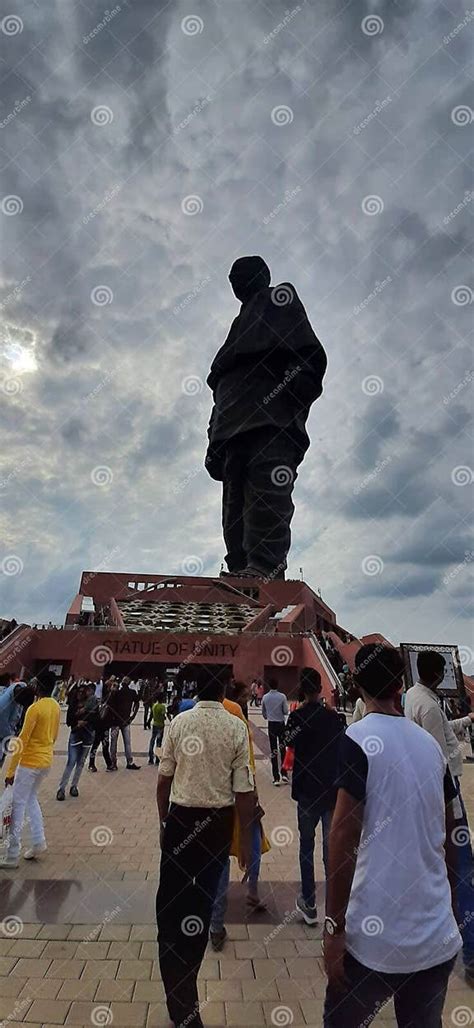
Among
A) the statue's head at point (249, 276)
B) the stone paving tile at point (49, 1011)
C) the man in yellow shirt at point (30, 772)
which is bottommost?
the stone paving tile at point (49, 1011)

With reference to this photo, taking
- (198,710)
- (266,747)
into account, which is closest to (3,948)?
(198,710)

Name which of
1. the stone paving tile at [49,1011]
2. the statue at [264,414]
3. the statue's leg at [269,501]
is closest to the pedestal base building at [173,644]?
the stone paving tile at [49,1011]

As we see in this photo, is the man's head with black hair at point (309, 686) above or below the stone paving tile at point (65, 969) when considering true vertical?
above

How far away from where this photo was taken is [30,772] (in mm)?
4664

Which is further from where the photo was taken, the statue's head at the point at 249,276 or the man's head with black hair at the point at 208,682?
the statue's head at the point at 249,276

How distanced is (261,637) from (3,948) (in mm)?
12545

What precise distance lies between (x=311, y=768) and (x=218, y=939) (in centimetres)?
115

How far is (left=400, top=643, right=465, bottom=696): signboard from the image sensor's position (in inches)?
236

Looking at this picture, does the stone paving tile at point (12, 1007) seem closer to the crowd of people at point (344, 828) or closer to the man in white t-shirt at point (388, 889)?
the crowd of people at point (344, 828)

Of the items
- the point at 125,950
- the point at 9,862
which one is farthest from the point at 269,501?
the point at 125,950

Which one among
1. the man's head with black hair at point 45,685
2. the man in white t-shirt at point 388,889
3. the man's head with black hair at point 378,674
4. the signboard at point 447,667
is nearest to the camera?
the man in white t-shirt at point 388,889

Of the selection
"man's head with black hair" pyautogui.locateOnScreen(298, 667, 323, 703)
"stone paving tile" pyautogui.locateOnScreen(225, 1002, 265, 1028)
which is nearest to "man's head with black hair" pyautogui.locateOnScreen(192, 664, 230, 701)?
"man's head with black hair" pyautogui.locateOnScreen(298, 667, 323, 703)

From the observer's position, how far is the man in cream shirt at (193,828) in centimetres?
252

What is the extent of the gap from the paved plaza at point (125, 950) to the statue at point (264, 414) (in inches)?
1042
